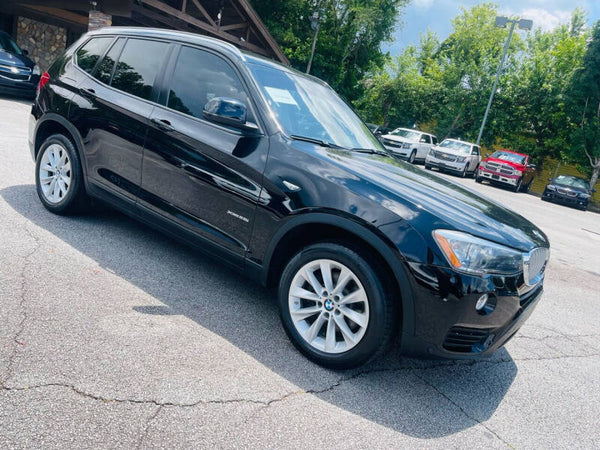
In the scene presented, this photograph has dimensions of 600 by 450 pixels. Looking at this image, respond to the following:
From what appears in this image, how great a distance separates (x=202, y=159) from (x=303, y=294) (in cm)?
125

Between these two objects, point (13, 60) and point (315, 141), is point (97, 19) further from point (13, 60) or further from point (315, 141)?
point (315, 141)

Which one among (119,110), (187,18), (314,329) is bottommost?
(314,329)

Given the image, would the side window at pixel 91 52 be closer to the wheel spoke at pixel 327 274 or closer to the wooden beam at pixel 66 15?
the wheel spoke at pixel 327 274

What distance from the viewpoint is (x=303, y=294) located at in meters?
2.98

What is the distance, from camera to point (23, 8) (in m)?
19.9

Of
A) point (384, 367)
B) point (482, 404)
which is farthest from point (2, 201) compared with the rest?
point (482, 404)

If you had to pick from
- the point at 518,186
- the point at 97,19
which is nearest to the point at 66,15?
the point at 97,19

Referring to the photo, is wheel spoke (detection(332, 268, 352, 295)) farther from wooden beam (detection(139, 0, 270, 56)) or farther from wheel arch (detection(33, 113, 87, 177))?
wooden beam (detection(139, 0, 270, 56))

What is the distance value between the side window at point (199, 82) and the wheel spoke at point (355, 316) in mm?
1683

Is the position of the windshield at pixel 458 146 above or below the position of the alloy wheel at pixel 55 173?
above

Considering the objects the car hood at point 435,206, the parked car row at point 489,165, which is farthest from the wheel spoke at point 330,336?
the parked car row at point 489,165

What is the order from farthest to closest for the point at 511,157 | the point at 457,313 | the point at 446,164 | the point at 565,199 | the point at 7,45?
the point at 446,164 < the point at 511,157 < the point at 565,199 < the point at 7,45 < the point at 457,313

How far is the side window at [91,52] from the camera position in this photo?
443 cm

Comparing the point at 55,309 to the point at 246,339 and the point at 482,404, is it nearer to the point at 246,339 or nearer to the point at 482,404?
the point at 246,339
